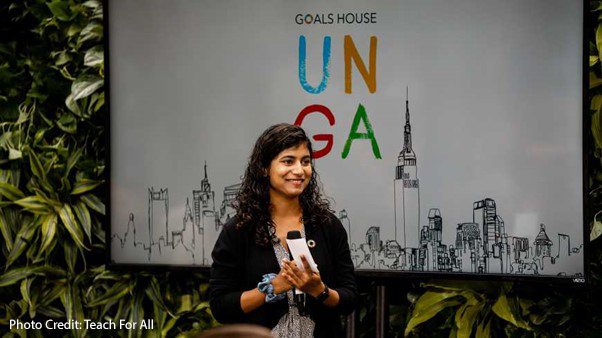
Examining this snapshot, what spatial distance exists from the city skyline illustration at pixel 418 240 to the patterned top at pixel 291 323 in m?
1.14

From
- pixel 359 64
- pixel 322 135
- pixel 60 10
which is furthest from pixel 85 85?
pixel 359 64

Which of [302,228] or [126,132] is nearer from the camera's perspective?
[302,228]

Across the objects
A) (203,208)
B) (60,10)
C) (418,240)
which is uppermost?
(60,10)

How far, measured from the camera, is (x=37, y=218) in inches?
154

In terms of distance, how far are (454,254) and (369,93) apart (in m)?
0.73

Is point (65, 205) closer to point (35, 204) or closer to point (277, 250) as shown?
point (35, 204)

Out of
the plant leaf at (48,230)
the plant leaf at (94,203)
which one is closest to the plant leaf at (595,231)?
the plant leaf at (94,203)

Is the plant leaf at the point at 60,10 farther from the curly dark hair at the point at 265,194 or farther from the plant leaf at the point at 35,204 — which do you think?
the curly dark hair at the point at 265,194

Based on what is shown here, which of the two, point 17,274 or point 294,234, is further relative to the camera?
point 17,274

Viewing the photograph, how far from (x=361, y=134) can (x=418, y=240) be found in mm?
484

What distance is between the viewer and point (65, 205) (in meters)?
3.88

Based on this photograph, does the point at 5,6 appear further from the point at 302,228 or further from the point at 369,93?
the point at 302,228

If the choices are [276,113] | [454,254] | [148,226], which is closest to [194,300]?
[148,226]

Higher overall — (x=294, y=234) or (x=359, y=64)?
(x=359, y=64)
